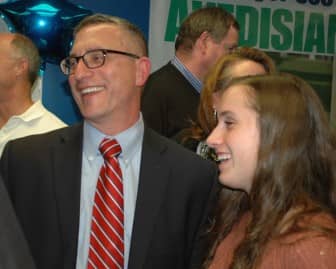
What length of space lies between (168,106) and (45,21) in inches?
38.7

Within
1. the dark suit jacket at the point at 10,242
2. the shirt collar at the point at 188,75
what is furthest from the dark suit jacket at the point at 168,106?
the dark suit jacket at the point at 10,242

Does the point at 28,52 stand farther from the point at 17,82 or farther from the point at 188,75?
the point at 188,75

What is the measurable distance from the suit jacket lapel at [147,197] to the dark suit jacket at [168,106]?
105cm

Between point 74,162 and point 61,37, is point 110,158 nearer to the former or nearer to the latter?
point 74,162

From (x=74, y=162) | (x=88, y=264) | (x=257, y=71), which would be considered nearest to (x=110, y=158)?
(x=74, y=162)

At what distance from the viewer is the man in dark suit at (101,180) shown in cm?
193

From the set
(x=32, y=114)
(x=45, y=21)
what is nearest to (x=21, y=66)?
(x=45, y=21)

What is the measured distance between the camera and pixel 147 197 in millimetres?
1985

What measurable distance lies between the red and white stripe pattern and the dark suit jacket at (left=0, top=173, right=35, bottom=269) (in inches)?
17.2

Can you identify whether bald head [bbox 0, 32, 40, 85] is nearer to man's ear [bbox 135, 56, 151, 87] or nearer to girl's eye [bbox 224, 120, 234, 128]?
man's ear [bbox 135, 56, 151, 87]

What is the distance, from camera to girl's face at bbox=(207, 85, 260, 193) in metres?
1.64

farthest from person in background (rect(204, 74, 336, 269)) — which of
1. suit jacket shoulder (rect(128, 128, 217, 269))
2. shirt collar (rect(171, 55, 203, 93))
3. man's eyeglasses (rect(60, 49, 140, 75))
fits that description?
shirt collar (rect(171, 55, 203, 93))

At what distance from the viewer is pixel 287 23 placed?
4.89 meters

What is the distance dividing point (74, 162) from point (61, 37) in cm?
181
